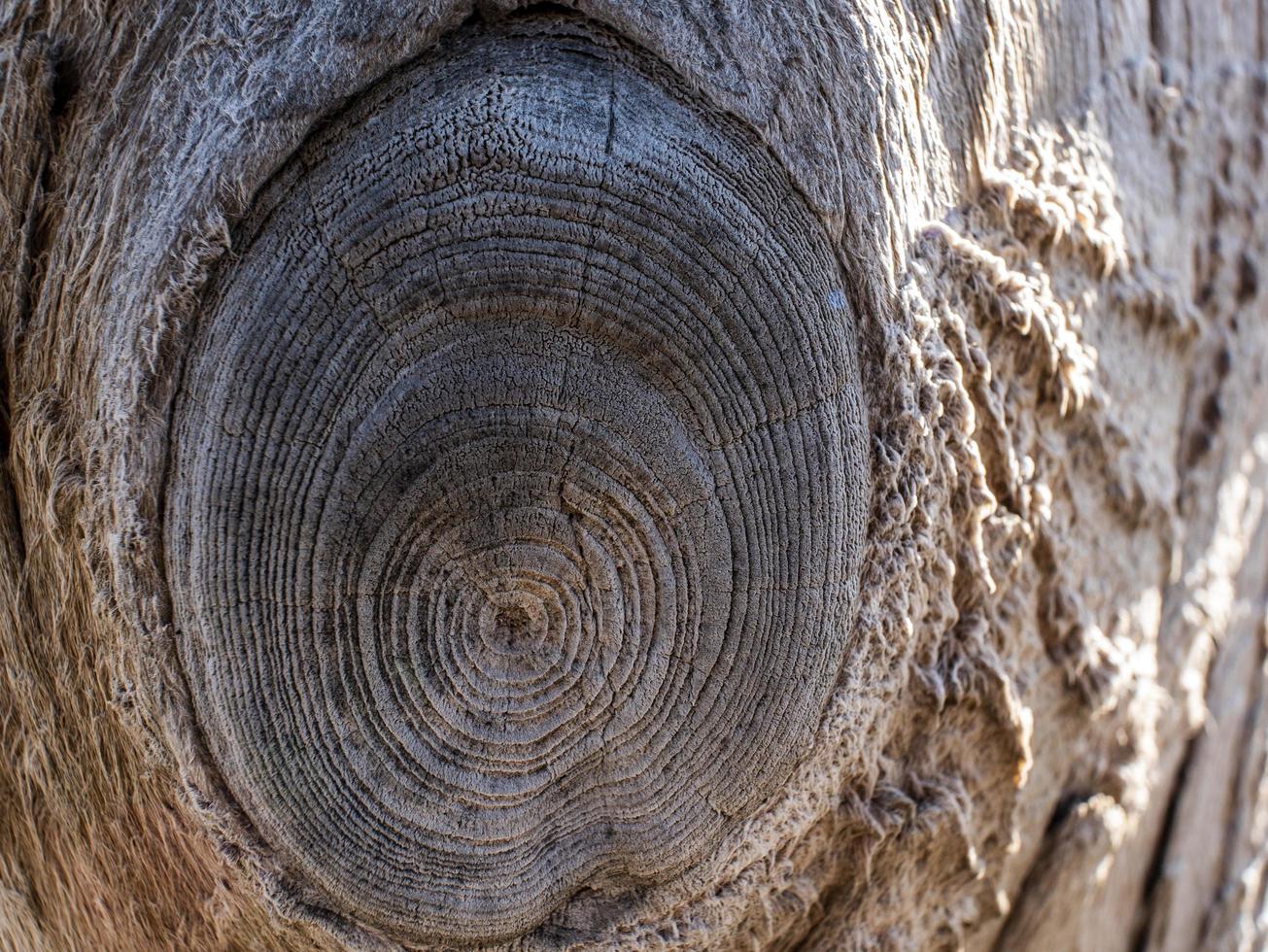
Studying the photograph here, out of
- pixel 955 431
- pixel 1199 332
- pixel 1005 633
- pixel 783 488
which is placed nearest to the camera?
pixel 783 488

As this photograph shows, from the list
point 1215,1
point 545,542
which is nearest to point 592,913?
point 545,542

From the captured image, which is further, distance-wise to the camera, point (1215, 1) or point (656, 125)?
point (1215, 1)

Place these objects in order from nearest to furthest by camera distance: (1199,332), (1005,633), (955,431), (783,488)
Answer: (783,488)
(955,431)
(1005,633)
(1199,332)

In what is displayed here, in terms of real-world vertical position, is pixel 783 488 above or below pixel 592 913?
above

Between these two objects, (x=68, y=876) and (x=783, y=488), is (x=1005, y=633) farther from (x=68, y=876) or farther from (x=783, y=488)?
(x=68, y=876)

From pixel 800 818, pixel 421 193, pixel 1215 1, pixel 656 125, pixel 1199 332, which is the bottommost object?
pixel 800 818
